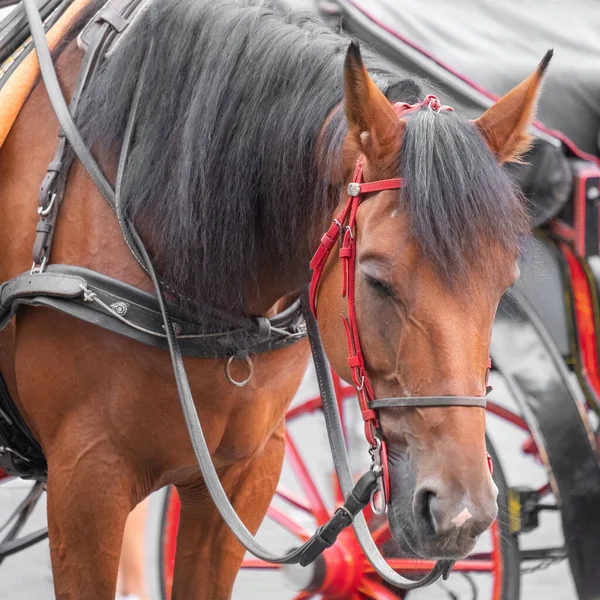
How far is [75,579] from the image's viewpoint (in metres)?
2.06

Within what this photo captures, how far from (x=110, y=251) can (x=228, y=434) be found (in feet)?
1.35

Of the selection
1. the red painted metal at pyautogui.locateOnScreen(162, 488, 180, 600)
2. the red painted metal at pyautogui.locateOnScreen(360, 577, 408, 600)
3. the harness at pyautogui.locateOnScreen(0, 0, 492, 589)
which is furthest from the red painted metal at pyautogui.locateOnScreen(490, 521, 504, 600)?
the harness at pyautogui.locateOnScreen(0, 0, 492, 589)

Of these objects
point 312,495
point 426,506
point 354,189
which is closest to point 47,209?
point 354,189

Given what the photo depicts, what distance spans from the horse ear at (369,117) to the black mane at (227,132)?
→ 9 centimetres

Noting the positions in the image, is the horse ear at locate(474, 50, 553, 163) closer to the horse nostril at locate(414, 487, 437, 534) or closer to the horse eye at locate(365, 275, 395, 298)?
the horse eye at locate(365, 275, 395, 298)

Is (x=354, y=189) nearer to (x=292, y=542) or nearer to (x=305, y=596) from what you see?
(x=305, y=596)

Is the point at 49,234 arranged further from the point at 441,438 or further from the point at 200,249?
the point at 441,438

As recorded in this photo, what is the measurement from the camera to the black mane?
1.86 m

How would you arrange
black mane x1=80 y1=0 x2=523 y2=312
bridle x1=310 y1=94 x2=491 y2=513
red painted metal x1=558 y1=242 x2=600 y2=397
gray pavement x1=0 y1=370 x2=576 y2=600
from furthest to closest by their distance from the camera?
gray pavement x1=0 y1=370 x2=576 y2=600, red painted metal x1=558 y1=242 x2=600 y2=397, black mane x1=80 y1=0 x2=523 y2=312, bridle x1=310 y1=94 x2=491 y2=513

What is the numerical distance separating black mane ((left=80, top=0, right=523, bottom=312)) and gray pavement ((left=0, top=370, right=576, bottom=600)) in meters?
1.43

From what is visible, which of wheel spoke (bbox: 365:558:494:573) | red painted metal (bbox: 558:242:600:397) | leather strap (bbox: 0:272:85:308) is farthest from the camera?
red painted metal (bbox: 558:242:600:397)

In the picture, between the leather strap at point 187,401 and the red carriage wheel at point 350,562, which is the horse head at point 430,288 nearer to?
the leather strap at point 187,401

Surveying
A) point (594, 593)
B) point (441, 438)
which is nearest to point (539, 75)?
point (441, 438)

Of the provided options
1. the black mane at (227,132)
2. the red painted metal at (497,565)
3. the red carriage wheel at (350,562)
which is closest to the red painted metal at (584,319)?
the red carriage wheel at (350,562)
